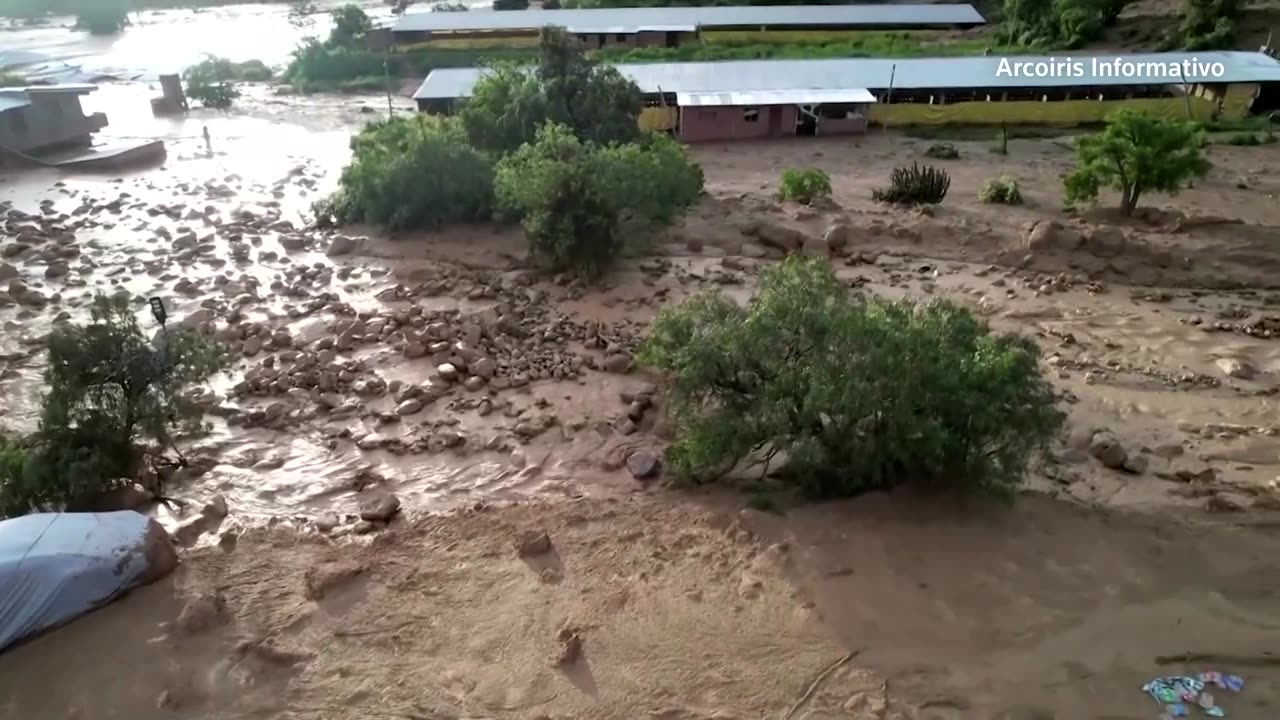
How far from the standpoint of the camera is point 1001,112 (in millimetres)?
26047

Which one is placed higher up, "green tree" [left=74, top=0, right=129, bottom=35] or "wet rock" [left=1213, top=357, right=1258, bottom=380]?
"green tree" [left=74, top=0, right=129, bottom=35]

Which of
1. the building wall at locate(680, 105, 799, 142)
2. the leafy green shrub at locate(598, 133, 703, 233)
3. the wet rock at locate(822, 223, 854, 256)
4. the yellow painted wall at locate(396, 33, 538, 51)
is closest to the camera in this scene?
the leafy green shrub at locate(598, 133, 703, 233)

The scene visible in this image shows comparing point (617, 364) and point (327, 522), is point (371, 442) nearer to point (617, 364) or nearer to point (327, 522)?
point (327, 522)

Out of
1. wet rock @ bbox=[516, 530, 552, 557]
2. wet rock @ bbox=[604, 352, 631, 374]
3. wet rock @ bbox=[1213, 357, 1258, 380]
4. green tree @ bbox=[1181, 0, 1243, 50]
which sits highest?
green tree @ bbox=[1181, 0, 1243, 50]

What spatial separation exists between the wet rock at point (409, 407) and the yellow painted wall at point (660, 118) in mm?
15214

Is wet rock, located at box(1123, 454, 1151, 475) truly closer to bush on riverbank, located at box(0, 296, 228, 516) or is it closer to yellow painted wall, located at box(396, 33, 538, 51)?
bush on riverbank, located at box(0, 296, 228, 516)

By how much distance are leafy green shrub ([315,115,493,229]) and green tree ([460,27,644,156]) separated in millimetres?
1069

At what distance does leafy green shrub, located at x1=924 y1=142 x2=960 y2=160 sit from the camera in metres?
23.0

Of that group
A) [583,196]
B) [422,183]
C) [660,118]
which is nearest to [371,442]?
[583,196]

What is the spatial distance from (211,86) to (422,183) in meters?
19.4

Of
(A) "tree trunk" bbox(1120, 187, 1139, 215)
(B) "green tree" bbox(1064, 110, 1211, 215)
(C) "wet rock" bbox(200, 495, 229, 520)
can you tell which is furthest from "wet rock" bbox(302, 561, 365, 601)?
(A) "tree trunk" bbox(1120, 187, 1139, 215)

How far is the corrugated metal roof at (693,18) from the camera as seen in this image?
3606cm

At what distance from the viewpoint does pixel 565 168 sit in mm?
15977

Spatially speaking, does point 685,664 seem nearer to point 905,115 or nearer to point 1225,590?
point 1225,590
